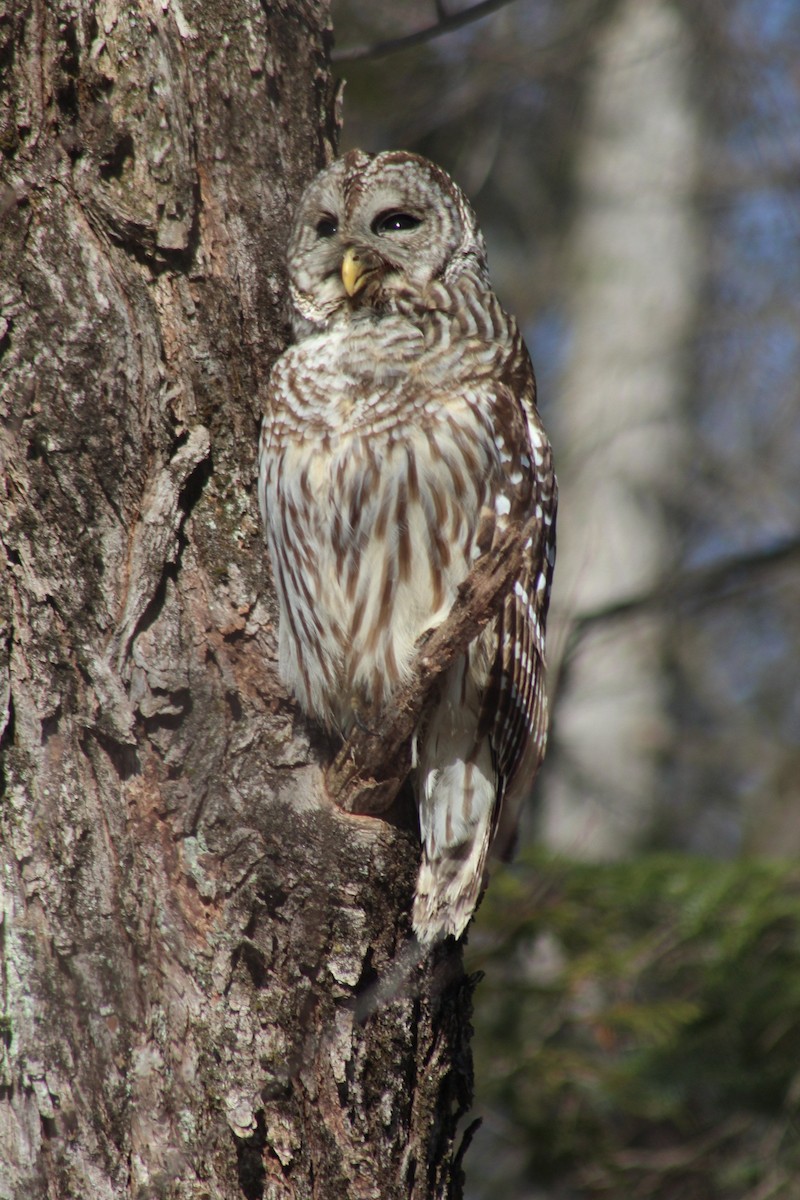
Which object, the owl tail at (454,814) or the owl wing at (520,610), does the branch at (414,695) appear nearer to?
the owl tail at (454,814)

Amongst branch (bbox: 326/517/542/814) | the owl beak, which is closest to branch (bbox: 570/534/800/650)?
the owl beak

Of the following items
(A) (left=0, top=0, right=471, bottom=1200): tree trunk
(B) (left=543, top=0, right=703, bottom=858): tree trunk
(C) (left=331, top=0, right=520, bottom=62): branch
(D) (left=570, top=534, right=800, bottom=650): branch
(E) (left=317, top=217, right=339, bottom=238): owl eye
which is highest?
(B) (left=543, top=0, right=703, bottom=858): tree trunk

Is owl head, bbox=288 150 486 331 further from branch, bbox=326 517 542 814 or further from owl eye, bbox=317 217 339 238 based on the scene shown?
branch, bbox=326 517 542 814

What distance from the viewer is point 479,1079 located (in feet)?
15.4

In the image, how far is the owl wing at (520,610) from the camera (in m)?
2.87

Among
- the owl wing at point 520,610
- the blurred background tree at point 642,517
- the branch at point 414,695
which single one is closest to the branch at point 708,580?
the blurred background tree at point 642,517

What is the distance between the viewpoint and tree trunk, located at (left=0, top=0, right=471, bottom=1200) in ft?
7.09

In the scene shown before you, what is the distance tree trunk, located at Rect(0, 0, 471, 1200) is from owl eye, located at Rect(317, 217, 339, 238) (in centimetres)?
29

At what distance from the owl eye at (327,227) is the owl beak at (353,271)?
57 millimetres

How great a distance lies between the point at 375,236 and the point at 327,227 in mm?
167

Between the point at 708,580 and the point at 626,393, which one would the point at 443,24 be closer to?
the point at 708,580

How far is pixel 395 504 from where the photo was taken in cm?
278

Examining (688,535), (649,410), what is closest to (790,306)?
(649,410)

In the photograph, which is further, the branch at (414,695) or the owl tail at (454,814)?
the owl tail at (454,814)
